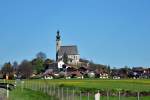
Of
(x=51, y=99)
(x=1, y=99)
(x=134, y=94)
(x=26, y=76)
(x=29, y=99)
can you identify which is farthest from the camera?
(x=26, y=76)

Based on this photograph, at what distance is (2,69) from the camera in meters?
197

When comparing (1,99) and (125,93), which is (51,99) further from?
(125,93)

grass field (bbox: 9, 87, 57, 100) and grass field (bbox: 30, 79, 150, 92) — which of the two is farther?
grass field (bbox: 30, 79, 150, 92)

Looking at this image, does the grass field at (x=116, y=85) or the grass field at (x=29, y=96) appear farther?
the grass field at (x=116, y=85)

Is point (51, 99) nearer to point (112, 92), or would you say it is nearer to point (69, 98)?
point (69, 98)

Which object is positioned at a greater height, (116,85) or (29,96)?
(116,85)

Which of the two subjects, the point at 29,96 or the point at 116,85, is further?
the point at 116,85

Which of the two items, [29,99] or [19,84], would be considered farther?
[19,84]

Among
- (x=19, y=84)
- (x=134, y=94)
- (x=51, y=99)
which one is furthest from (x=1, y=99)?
(x=19, y=84)

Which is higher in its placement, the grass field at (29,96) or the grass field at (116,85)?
the grass field at (116,85)

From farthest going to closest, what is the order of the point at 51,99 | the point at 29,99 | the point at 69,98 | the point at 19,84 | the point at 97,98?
the point at 19,84 → the point at 29,99 → the point at 51,99 → the point at 69,98 → the point at 97,98

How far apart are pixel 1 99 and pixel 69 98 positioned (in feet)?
19.2

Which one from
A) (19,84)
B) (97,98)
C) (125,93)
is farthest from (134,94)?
(97,98)

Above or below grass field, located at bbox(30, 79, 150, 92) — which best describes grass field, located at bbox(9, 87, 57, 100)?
below
